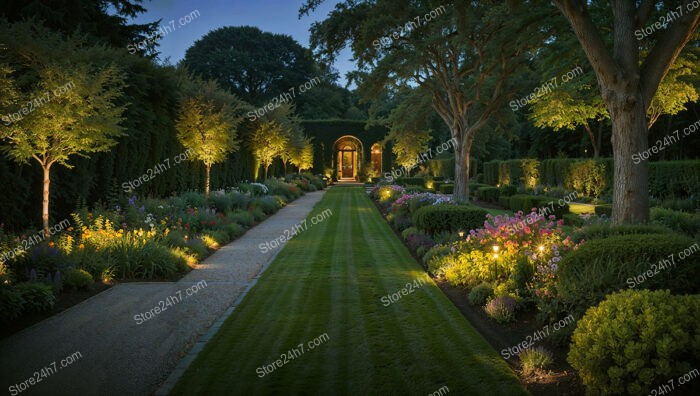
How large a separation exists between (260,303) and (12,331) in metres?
2.59

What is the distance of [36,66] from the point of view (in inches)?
A: 262

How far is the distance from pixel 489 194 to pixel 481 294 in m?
15.8

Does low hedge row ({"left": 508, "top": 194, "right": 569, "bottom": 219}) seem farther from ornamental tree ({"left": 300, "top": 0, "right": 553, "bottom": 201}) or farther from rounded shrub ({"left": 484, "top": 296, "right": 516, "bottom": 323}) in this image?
rounded shrub ({"left": 484, "top": 296, "right": 516, "bottom": 323})

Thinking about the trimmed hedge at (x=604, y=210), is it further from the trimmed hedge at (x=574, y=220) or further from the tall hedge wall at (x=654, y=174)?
the tall hedge wall at (x=654, y=174)

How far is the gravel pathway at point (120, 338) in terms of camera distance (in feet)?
11.6

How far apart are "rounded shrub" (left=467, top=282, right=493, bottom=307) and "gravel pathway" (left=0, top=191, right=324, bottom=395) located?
3.10 m

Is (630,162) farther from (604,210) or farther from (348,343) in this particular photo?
(604,210)

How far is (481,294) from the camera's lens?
18.2 ft

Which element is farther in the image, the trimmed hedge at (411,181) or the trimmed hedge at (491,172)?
the trimmed hedge at (411,181)

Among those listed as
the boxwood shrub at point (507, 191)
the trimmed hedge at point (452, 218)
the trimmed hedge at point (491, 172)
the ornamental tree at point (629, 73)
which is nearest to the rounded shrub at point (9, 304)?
the trimmed hedge at point (452, 218)

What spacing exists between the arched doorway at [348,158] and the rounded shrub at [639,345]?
40829 millimetres

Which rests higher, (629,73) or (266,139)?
(266,139)

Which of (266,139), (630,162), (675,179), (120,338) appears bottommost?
(120,338)

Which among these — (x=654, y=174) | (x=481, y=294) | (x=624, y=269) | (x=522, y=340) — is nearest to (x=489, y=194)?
(x=654, y=174)
